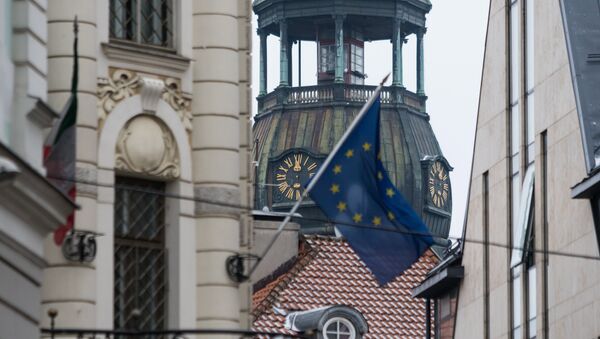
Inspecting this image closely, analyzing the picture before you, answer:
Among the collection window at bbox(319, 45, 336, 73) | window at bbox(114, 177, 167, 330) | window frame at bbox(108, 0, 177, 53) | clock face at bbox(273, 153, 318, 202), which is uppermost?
window at bbox(319, 45, 336, 73)

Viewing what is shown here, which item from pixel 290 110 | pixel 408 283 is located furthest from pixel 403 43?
pixel 408 283

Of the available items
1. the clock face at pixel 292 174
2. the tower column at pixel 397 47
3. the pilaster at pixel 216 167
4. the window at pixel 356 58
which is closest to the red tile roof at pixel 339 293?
the pilaster at pixel 216 167

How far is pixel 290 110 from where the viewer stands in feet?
472

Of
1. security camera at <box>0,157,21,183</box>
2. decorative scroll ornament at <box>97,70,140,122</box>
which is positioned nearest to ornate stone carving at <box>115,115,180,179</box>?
decorative scroll ornament at <box>97,70,140,122</box>

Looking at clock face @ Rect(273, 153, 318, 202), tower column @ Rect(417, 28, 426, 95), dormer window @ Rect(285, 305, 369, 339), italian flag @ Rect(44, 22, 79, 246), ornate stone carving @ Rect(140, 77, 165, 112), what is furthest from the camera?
tower column @ Rect(417, 28, 426, 95)

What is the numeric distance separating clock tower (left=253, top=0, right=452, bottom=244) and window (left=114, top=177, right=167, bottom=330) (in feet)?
350

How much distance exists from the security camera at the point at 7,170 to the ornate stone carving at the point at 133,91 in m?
5.44

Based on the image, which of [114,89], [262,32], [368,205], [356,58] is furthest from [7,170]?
[356,58]

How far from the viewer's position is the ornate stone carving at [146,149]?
93.7 ft

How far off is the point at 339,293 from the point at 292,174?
6566 centimetres

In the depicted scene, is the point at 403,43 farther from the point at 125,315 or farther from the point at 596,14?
the point at 125,315

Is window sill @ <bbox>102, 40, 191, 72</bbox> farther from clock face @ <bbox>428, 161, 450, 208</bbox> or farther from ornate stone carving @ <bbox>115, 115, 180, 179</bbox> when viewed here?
clock face @ <bbox>428, 161, 450, 208</bbox>

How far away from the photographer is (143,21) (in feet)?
96.4

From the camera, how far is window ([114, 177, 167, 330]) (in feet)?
93.2
